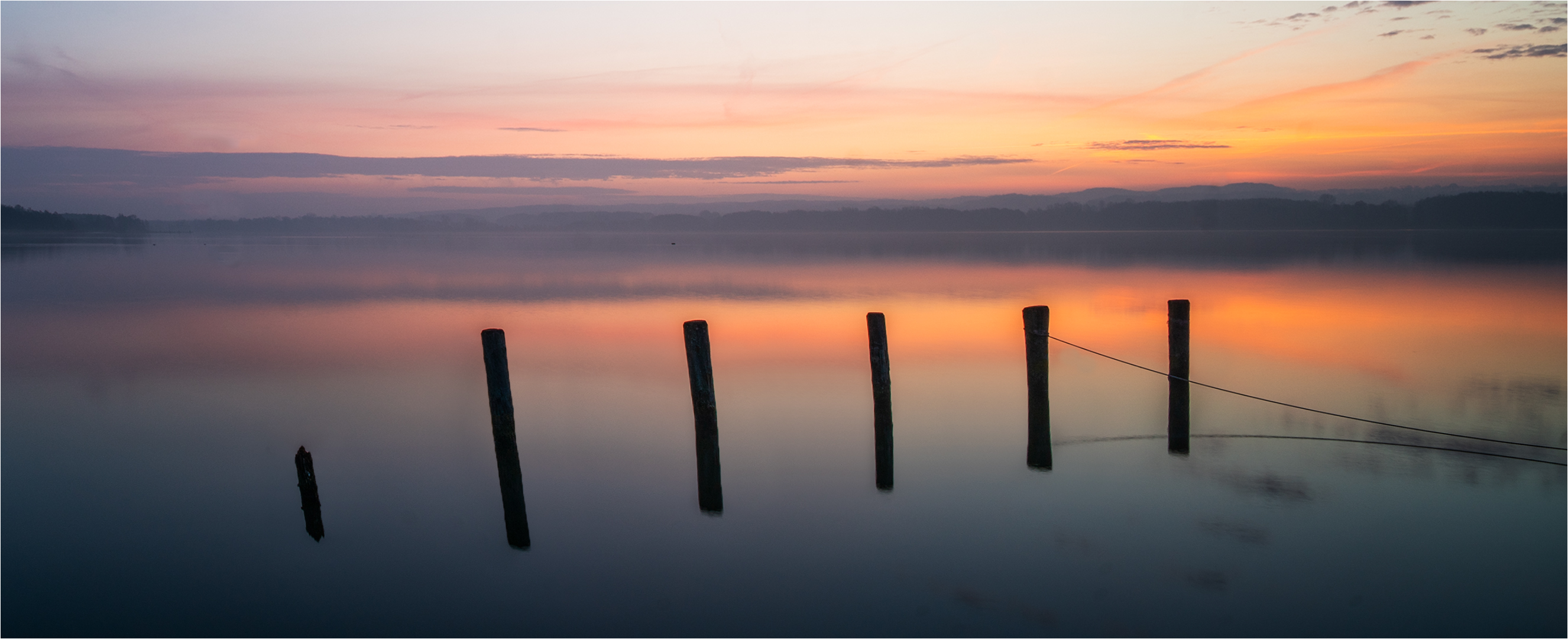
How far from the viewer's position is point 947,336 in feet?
68.8

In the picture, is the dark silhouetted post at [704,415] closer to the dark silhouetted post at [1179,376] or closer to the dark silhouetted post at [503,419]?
the dark silhouetted post at [503,419]

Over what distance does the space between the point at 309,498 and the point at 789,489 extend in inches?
175

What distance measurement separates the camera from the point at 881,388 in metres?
7.93

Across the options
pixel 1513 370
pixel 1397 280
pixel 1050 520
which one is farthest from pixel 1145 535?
pixel 1397 280

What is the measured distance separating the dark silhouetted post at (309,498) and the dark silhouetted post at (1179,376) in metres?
7.91

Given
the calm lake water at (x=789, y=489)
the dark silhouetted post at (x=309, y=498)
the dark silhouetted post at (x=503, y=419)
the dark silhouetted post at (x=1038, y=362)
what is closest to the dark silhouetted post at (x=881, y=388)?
the calm lake water at (x=789, y=489)

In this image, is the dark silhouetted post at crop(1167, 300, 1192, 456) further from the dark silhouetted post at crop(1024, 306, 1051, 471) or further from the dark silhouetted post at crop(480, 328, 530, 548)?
the dark silhouetted post at crop(480, 328, 530, 548)

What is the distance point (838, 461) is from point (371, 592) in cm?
507

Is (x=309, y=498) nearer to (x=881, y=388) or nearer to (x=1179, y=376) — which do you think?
(x=881, y=388)

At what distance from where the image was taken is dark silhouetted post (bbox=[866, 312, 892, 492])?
7789 millimetres

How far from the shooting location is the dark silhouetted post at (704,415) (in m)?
7.27

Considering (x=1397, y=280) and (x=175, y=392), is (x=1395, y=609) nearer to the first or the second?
(x=175, y=392)

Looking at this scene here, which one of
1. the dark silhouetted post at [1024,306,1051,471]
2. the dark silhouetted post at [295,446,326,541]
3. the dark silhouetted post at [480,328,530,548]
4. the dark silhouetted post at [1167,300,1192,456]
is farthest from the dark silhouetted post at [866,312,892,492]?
the dark silhouetted post at [295,446,326,541]

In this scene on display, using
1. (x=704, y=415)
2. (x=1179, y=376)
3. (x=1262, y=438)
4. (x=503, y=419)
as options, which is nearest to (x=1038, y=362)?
(x=1179, y=376)
